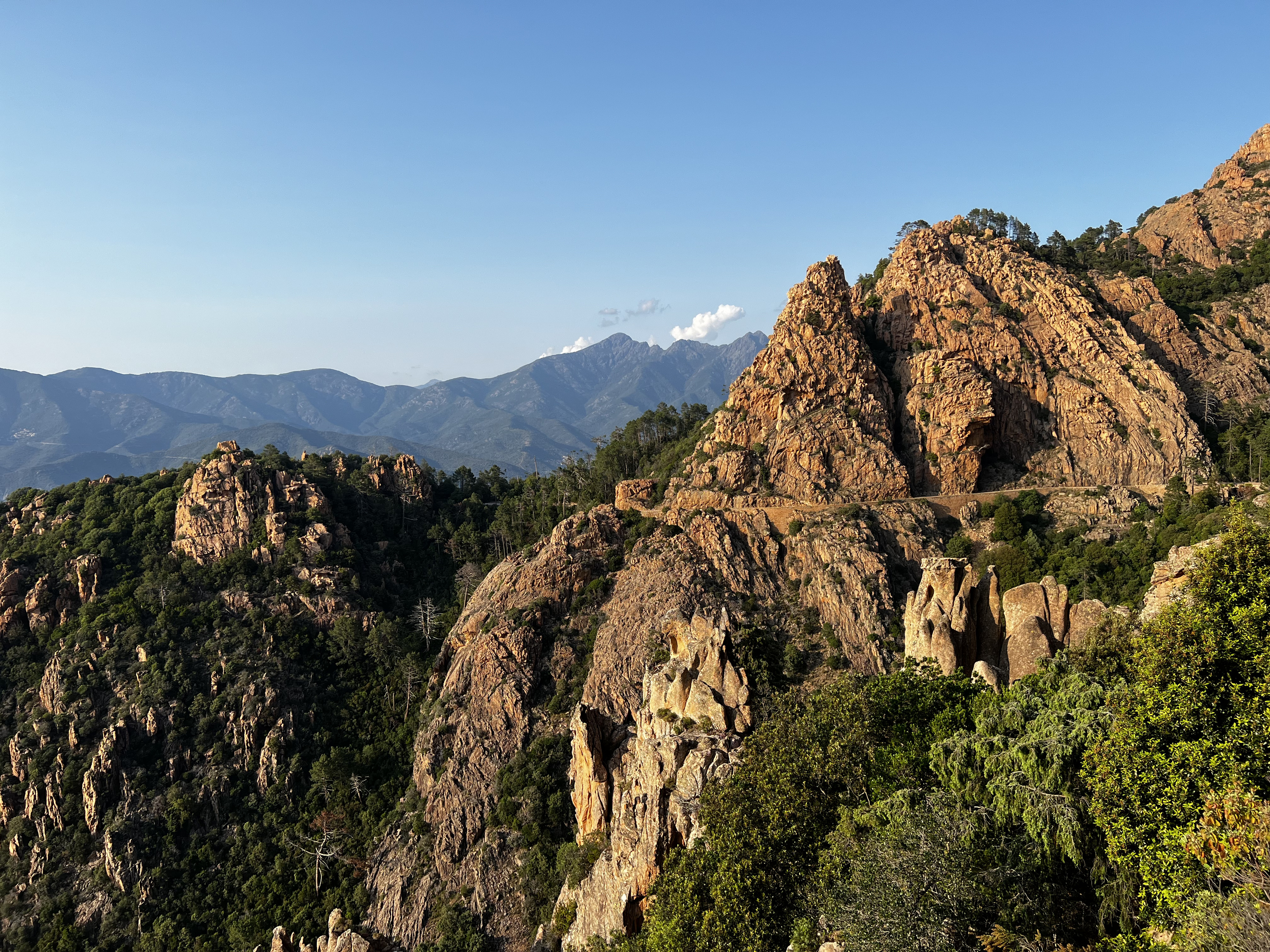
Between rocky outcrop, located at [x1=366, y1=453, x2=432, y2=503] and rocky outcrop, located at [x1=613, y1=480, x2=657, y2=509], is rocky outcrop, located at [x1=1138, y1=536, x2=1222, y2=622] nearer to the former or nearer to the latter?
rocky outcrop, located at [x1=613, y1=480, x2=657, y2=509]

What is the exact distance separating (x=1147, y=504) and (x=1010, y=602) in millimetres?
39599

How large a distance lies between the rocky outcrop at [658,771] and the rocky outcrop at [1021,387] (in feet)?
130

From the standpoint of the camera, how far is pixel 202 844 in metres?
54.2

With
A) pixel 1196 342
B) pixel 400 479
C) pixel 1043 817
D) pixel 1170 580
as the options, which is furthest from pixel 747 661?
pixel 1196 342

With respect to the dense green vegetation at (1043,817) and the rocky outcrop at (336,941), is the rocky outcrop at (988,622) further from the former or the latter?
the rocky outcrop at (336,941)

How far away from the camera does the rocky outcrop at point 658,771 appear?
30547 mm

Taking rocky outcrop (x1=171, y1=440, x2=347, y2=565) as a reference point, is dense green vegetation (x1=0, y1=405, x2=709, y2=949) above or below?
below

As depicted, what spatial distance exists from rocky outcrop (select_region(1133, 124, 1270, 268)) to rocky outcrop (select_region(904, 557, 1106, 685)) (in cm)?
8699

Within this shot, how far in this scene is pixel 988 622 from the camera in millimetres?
36594

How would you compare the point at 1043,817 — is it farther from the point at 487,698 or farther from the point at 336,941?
the point at 487,698

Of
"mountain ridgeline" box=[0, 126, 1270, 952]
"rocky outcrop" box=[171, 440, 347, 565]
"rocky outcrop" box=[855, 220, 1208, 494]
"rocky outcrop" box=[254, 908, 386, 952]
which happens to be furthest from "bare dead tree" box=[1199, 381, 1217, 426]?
"rocky outcrop" box=[171, 440, 347, 565]

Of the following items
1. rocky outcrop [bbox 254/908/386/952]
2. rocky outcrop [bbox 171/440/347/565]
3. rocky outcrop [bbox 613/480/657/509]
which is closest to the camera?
Result: rocky outcrop [bbox 254/908/386/952]

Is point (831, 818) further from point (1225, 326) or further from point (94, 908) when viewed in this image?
point (1225, 326)

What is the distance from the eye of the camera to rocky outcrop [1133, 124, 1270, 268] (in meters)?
96.4
